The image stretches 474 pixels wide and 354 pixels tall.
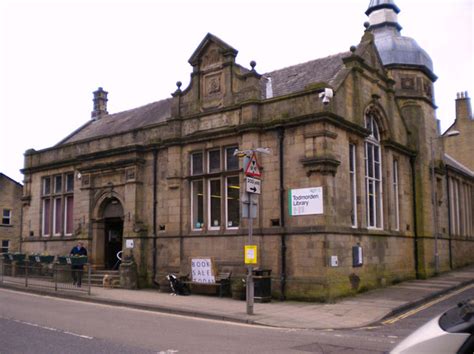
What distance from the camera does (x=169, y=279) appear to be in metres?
19.1

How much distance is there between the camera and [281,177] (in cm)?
1781

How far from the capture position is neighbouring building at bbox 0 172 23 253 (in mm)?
43781

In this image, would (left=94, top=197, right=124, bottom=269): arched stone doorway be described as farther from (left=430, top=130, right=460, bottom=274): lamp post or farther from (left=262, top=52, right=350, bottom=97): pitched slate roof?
(left=430, top=130, right=460, bottom=274): lamp post

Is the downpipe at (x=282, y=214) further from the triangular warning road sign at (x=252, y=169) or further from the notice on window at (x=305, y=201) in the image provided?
the triangular warning road sign at (x=252, y=169)

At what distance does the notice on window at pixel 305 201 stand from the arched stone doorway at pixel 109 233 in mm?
9165

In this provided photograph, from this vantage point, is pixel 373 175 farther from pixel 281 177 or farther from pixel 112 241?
pixel 112 241

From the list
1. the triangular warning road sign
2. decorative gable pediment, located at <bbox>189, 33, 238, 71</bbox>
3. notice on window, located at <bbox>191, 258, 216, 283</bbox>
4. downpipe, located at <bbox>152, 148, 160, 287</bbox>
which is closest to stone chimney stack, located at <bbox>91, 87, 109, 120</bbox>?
downpipe, located at <bbox>152, 148, 160, 287</bbox>

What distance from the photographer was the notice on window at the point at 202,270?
728 inches

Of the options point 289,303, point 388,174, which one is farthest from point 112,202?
point 388,174

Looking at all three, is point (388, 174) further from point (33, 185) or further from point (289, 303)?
point (33, 185)

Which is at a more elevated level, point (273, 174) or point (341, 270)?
point (273, 174)

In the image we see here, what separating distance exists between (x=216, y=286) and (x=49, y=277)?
7368mm

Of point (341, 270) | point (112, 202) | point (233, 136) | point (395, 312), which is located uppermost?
point (233, 136)

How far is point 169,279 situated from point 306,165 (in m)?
6.68
